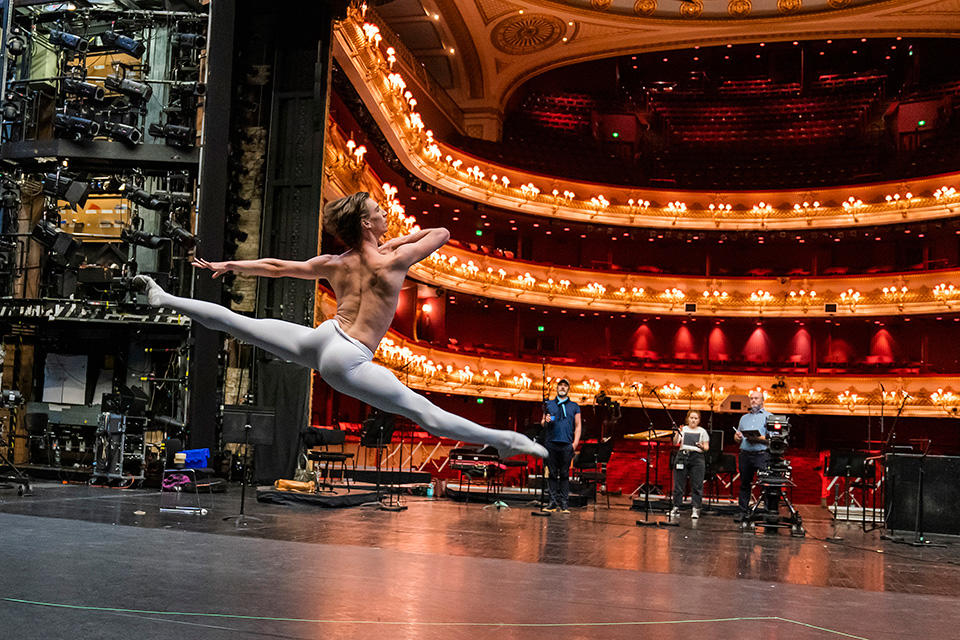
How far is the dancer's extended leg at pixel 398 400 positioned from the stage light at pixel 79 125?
10954 mm

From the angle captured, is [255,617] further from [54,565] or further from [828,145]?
[828,145]

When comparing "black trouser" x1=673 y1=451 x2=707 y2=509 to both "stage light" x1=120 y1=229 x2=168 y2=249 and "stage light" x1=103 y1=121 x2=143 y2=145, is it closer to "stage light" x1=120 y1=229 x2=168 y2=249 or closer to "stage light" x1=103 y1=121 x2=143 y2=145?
"stage light" x1=120 y1=229 x2=168 y2=249

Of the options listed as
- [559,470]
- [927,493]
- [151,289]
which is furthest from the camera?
[559,470]

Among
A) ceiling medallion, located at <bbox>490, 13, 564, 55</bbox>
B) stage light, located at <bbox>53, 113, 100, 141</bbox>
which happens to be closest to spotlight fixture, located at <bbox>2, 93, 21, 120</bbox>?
stage light, located at <bbox>53, 113, 100, 141</bbox>

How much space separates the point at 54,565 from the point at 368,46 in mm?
15640

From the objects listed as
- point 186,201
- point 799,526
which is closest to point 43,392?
point 186,201

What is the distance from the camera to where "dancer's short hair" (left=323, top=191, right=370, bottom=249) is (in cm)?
437

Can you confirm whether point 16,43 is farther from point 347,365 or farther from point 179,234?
point 347,365

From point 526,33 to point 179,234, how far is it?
20.0 meters

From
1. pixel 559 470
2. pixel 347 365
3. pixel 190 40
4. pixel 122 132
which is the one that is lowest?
pixel 559 470

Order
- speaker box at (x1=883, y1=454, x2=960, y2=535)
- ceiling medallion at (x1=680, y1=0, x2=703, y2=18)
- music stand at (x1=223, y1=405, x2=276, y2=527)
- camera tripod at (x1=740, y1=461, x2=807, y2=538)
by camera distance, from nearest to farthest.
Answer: music stand at (x1=223, y1=405, x2=276, y2=527) → camera tripod at (x1=740, y1=461, x2=807, y2=538) → speaker box at (x1=883, y1=454, x2=960, y2=535) → ceiling medallion at (x1=680, y1=0, x2=703, y2=18)

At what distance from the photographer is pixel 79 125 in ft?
43.9

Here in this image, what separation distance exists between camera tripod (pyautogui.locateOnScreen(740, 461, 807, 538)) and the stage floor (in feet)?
3.67

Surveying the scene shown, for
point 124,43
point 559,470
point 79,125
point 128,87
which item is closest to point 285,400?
point 559,470
